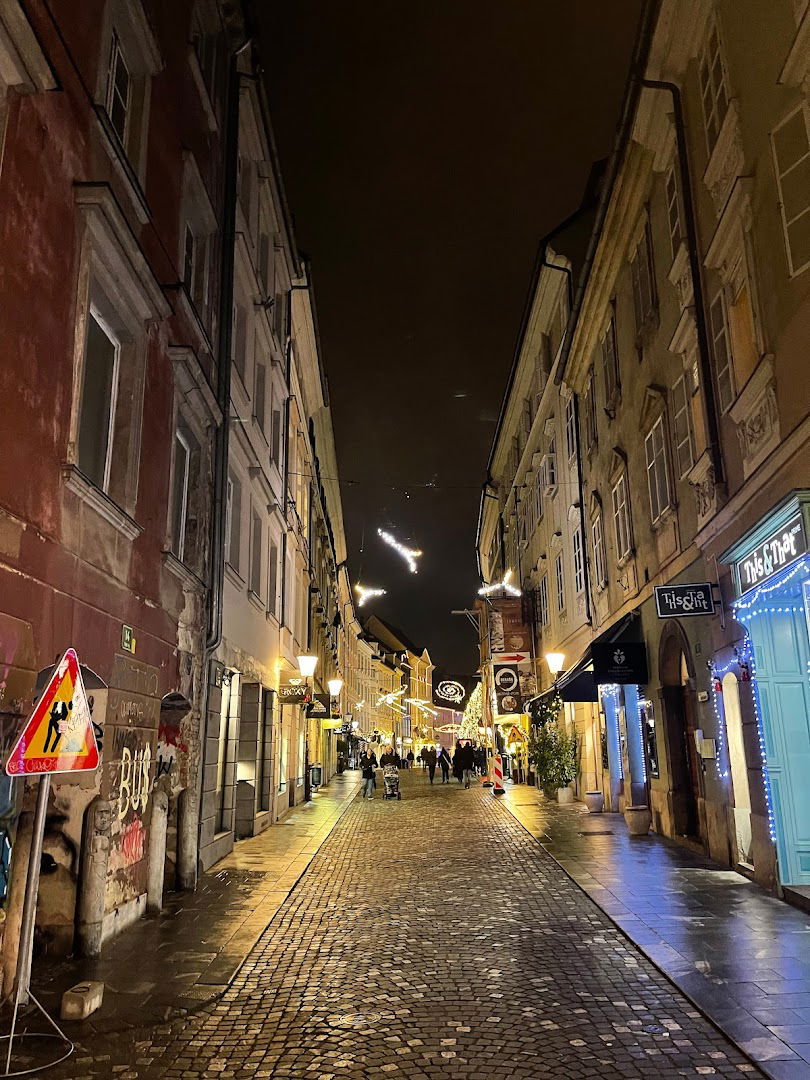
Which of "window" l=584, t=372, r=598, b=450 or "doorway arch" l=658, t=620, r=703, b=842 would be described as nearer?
"doorway arch" l=658, t=620, r=703, b=842

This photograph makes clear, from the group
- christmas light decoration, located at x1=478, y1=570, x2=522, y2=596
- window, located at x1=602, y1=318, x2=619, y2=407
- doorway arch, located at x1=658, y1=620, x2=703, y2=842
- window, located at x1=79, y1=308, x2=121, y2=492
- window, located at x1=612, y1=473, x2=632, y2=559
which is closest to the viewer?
window, located at x1=79, y1=308, x2=121, y2=492

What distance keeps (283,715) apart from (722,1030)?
16634 mm

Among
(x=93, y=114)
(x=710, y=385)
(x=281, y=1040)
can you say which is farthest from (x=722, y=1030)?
(x=93, y=114)

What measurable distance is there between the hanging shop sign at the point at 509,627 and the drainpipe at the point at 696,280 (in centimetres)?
1992

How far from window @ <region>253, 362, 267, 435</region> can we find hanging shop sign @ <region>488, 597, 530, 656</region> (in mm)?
15581

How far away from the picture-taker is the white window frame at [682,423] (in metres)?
12.7

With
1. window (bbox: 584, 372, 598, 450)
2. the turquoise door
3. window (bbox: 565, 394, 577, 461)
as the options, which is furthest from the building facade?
window (bbox: 565, 394, 577, 461)

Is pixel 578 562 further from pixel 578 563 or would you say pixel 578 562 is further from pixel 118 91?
pixel 118 91

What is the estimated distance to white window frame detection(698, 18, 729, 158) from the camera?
10.7 m

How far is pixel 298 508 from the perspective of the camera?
997 inches

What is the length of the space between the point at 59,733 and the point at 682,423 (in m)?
10.9

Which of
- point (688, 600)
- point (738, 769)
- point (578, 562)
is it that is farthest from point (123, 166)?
point (578, 562)

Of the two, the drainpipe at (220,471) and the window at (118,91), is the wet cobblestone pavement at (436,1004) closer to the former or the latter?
the drainpipe at (220,471)

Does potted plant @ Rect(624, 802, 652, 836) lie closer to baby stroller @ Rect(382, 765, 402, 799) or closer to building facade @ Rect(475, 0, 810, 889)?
building facade @ Rect(475, 0, 810, 889)
